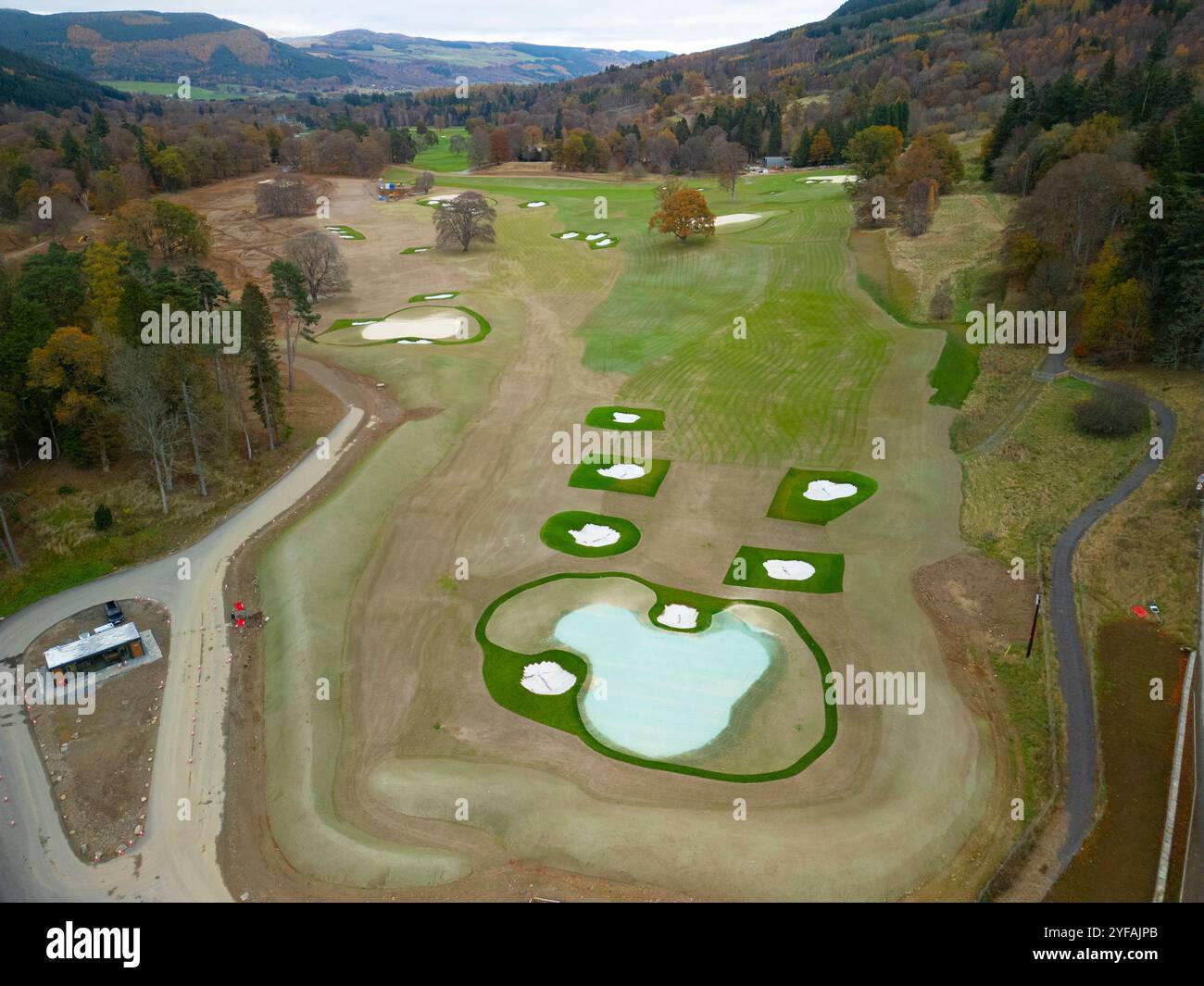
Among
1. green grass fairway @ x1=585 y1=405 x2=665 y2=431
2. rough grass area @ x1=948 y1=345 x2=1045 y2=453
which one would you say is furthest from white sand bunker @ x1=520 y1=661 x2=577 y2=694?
rough grass area @ x1=948 y1=345 x2=1045 y2=453

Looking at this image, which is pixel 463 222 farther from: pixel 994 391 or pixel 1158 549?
pixel 1158 549

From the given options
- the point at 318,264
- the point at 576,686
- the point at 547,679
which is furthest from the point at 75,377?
the point at 318,264

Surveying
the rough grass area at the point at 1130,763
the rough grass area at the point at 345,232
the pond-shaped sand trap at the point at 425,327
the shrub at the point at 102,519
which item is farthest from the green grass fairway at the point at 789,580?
the rough grass area at the point at 345,232

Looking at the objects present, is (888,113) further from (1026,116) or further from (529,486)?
(529,486)

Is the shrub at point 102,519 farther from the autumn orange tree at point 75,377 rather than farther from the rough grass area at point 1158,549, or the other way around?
the rough grass area at point 1158,549

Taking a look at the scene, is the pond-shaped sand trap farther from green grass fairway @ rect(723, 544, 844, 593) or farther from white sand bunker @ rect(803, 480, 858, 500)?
green grass fairway @ rect(723, 544, 844, 593)

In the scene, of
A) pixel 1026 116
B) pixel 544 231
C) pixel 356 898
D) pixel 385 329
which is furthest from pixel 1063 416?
pixel 544 231
